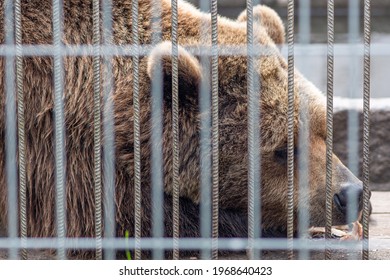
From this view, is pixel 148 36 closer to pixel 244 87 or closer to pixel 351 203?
pixel 244 87

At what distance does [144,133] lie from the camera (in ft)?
13.6

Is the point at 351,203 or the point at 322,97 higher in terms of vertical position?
the point at 322,97

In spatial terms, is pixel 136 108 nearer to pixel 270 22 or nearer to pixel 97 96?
pixel 97 96

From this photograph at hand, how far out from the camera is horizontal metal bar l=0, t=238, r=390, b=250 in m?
3.91

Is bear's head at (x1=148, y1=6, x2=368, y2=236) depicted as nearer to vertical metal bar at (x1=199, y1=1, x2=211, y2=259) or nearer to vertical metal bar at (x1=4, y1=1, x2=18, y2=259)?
vertical metal bar at (x1=199, y1=1, x2=211, y2=259)

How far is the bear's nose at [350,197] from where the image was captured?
3979 mm

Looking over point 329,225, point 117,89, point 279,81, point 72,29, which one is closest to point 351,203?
point 329,225

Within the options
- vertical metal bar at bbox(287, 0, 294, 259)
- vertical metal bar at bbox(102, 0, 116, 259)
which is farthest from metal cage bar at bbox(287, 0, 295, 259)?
vertical metal bar at bbox(102, 0, 116, 259)

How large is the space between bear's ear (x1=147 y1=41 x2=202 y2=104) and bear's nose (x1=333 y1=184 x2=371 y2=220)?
29.8 inches

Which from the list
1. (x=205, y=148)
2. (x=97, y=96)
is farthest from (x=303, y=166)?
(x=97, y=96)

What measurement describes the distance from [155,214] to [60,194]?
27.2 inches
